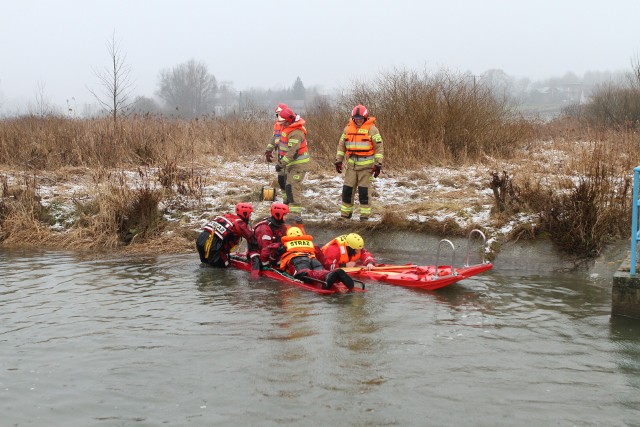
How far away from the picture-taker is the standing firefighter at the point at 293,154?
13.2m

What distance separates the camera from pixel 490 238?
11.2 m

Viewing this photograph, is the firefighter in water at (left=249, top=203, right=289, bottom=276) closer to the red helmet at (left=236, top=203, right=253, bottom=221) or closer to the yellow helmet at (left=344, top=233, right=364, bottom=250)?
the red helmet at (left=236, top=203, right=253, bottom=221)

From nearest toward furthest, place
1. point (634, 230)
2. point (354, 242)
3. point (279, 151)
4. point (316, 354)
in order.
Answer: point (316, 354) → point (634, 230) → point (354, 242) → point (279, 151)

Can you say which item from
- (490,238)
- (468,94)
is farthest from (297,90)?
(490,238)

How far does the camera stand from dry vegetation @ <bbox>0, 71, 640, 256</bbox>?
36.4 feet

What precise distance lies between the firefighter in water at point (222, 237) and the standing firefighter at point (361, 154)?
2.57 m

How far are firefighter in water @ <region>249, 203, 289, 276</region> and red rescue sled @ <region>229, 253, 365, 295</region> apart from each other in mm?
132

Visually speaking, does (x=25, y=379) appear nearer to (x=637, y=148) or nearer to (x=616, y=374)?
(x=616, y=374)

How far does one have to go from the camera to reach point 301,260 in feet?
31.8

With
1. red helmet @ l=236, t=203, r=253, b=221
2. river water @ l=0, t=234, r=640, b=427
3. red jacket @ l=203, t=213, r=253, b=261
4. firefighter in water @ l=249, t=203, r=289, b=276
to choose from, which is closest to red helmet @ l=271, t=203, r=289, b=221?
firefighter in water @ l=249, t=203, r=289, b=276

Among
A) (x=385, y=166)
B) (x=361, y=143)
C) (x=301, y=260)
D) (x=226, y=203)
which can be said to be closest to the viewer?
(x=301, y=260)

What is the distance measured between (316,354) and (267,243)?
13.3ft

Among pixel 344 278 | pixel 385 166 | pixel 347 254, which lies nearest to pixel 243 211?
pixel 347 254

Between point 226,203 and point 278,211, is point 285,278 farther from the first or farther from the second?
point 226,203
